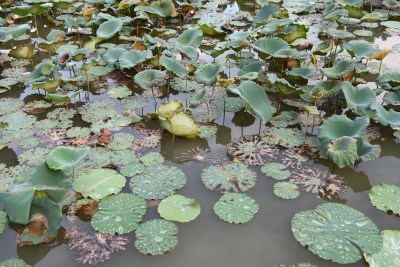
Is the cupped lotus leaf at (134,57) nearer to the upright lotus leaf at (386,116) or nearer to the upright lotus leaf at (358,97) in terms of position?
the upright lotus leaf at (358,97)

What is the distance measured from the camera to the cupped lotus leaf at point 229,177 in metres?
3.68

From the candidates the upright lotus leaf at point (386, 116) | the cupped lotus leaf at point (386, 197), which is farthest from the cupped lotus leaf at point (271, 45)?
the cupped lotus leaf at point (386, 197)

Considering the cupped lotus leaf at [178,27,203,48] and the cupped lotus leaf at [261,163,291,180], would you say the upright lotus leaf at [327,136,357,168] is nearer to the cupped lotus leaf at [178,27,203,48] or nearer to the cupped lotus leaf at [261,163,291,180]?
the cupped lotus leaf at [261,163,291,180]

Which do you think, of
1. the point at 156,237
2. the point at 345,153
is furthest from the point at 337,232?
the point at 156,237

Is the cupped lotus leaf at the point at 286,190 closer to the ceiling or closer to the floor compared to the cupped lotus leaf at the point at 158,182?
closer to the ceiling

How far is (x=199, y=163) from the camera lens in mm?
4043

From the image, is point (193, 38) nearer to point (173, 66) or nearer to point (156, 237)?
point (173, 66)

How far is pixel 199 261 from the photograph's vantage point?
121 inches

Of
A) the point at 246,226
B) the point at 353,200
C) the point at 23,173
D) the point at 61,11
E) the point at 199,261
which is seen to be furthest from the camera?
the point at 61,11

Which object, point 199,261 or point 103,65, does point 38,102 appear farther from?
point 199,261

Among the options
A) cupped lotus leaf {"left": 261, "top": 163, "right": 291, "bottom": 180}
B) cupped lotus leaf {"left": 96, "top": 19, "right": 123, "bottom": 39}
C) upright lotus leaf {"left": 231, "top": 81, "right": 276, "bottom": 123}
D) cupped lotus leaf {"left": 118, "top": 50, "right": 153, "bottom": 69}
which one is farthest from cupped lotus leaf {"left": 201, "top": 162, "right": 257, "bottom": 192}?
cupped lotus leaf {"left": 96, "top": 19, "right": 123, "bottom": 39}

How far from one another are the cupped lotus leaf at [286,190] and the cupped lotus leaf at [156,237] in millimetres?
968

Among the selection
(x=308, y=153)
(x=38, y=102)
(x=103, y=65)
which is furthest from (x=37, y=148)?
(x=308, y=153)

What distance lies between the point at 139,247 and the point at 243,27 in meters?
5.32
